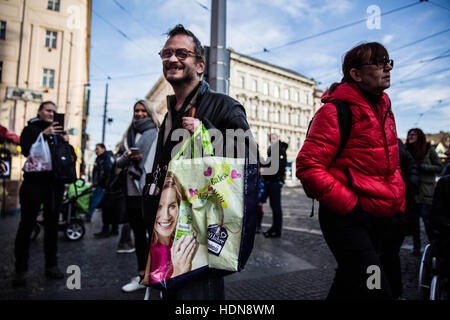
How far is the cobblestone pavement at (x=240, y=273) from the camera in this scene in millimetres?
2885

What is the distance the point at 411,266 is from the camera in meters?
3.82

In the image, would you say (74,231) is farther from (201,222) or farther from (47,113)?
(201,222)

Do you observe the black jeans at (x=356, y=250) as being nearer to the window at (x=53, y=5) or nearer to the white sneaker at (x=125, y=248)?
the window at (x=53, y=5)

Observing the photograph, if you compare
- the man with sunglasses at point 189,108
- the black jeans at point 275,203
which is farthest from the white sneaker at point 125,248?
the man with sunglasses at point 189,108

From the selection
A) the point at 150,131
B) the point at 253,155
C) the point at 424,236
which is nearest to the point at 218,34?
the point at 150,131

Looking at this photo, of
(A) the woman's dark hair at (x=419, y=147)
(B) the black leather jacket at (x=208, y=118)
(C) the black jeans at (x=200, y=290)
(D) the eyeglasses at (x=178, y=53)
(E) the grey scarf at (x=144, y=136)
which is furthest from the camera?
(A) the woman's dark hair at (x=419, y=147)

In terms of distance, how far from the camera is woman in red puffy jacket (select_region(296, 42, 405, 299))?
1.55 meters

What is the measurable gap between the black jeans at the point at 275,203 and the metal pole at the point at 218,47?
10.5 ft

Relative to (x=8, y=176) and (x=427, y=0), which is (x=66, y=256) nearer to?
(x=427, y=0)

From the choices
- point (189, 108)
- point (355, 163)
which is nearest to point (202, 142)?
point (189, 108)

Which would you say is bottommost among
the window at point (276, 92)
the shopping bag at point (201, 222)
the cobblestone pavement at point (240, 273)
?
the cobblestone pavement at point (240, 273)

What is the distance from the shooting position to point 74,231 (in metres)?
5.60

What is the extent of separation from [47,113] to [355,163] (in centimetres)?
329

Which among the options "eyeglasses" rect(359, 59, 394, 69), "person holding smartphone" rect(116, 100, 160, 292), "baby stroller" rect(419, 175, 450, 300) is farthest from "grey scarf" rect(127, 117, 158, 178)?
"baby stroller" rect(419, 175, 450, 300)
